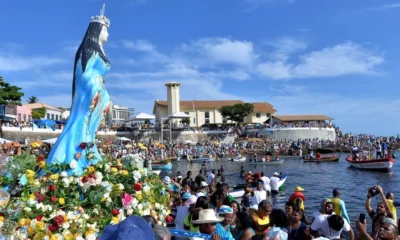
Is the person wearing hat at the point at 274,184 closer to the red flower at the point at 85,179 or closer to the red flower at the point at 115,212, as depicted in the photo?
the red flower at the point at 115,212

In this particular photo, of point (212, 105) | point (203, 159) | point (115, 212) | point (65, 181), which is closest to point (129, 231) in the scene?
point (115, 212)

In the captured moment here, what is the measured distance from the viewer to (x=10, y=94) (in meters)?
51.2

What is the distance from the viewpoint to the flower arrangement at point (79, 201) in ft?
16.9

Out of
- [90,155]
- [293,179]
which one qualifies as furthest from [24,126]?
[90,155]

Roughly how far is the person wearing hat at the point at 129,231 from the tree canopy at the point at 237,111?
74.4m

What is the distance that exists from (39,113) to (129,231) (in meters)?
65.2

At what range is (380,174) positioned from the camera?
29609mm

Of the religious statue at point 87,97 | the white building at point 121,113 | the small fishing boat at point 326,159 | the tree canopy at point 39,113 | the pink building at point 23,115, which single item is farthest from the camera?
the white building at point 121,113

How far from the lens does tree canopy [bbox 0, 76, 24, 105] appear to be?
164ft

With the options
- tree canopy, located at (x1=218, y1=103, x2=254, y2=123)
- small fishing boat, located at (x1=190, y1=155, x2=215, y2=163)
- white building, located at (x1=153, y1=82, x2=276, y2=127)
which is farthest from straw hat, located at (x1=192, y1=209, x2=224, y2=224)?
white building, located at (x1=153, y1=82, x2=276, y2=127)

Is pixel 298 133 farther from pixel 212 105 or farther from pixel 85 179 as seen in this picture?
pixel 85 179

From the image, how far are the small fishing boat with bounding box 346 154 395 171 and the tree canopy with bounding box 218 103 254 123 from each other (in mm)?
43111

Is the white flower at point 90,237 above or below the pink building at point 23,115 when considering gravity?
below

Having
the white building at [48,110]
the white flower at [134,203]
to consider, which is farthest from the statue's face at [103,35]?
the white building at [48,110]
